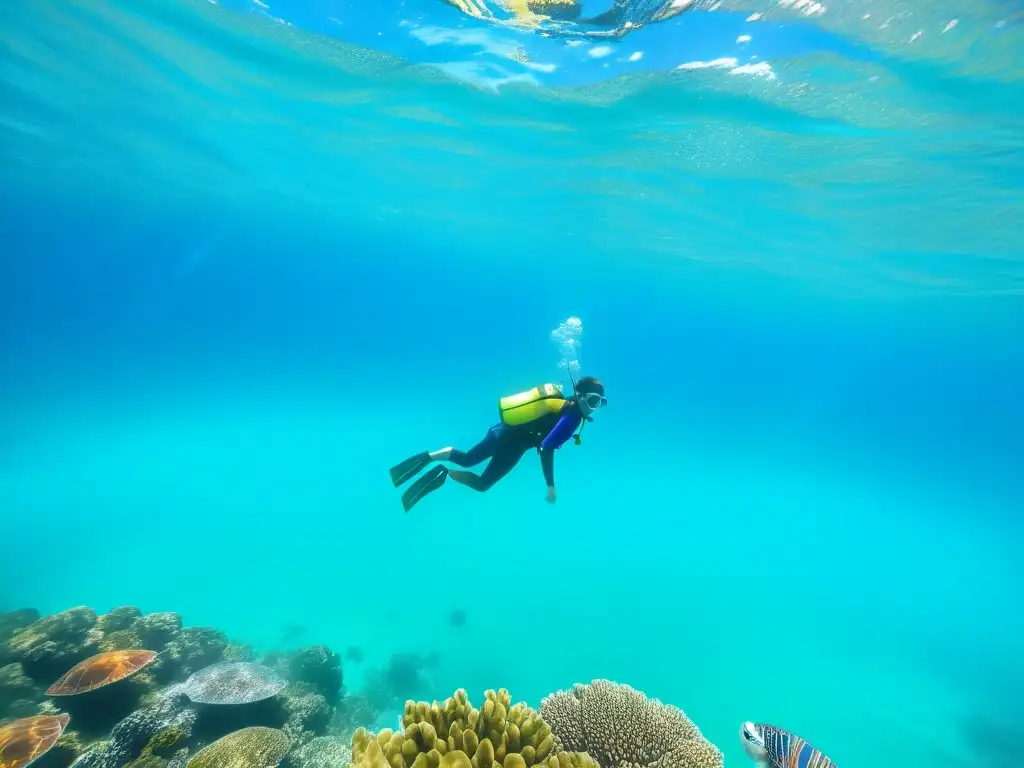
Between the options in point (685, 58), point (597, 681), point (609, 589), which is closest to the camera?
point (597, 681)

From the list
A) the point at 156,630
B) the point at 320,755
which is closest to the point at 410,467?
the point at 320,755

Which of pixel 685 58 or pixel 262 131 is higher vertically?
pixel 262 131

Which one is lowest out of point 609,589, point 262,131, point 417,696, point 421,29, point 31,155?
point 609,589

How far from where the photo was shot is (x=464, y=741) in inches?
107

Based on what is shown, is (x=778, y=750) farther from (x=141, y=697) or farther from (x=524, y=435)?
(x=141, y=697)

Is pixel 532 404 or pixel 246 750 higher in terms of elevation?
pixel 532 404

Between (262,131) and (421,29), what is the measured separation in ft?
46.9

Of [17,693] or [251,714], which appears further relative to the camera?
[17,693]

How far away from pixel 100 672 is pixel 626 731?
703 centimetres

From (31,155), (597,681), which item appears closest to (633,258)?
(597,681)

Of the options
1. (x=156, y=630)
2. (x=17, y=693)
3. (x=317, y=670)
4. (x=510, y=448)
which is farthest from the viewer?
(x=317, y=670)

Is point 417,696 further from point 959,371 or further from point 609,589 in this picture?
point 959,371

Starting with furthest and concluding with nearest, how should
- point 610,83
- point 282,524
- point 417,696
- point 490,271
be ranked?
point 490,271, point 282,524, point 610,83, point 417,696

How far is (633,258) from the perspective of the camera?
38.9m
